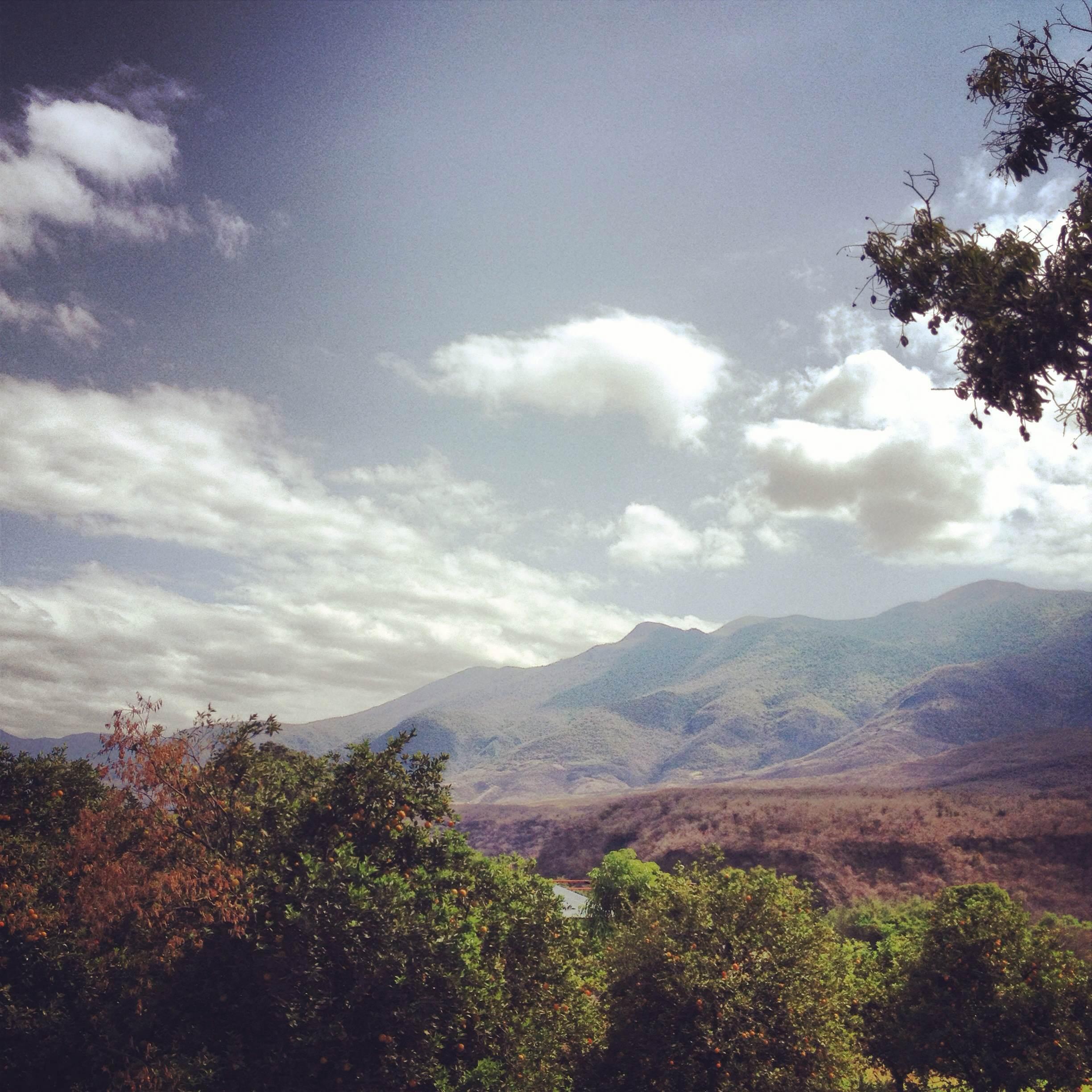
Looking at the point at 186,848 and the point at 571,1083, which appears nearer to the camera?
the point at 186,848

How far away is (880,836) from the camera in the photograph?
257 feet

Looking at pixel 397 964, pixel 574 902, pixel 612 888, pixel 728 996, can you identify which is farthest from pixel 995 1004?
pixel 574 902

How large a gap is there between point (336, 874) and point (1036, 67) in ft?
59.5

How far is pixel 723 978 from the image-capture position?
55.2ft

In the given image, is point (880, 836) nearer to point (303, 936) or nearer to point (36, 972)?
point (303, 936)

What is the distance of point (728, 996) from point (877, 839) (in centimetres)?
7091

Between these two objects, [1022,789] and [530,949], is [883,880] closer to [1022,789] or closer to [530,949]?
[1022,789]

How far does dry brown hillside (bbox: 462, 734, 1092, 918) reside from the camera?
67250 mm

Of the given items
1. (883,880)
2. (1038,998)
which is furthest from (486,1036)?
(883,880)

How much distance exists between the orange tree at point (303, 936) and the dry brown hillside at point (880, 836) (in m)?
33.3

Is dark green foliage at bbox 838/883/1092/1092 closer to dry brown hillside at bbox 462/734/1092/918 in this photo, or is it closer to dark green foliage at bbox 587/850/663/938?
dark green foliage at bbox 587/850/663/938

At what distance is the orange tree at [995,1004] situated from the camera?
742 inches

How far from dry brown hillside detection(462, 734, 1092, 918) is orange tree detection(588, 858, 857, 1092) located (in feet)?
104

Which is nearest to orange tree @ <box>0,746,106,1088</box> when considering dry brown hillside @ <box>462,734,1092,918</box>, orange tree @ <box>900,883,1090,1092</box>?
orange tree @ <box>900,883,1090,1092</box>
